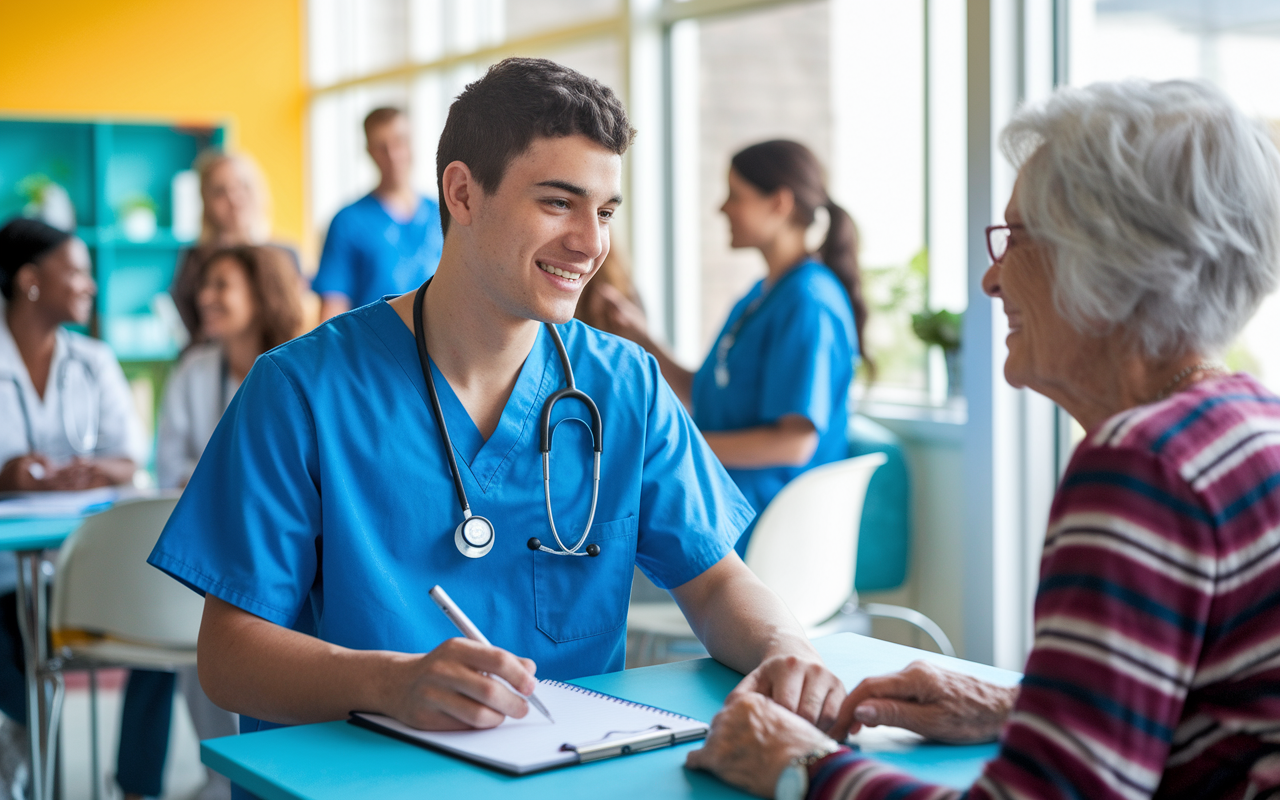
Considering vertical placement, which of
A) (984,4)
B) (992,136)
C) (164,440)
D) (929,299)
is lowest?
(164,440)

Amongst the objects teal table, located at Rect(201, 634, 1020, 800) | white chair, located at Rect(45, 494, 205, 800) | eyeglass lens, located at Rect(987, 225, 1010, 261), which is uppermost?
eyeglass lens, located at Rect(987, 225, 1010, 261)

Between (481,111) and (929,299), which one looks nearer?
(481,111)

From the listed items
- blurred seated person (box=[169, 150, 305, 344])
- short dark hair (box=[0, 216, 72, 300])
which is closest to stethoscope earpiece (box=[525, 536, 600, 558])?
short dark hair (box=[0, 216, 72, 300])

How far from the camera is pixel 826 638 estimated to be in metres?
1.42

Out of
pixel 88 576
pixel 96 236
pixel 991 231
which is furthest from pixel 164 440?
pixel 96 236

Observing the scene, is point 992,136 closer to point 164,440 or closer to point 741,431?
point 741,431

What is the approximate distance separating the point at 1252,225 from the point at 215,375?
98.8 inches

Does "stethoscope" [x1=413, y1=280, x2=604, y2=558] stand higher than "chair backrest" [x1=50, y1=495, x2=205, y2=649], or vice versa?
"stethoscope" [x1=413, y1=280, x2=604, y2=558]

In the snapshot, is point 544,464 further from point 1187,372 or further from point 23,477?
point 23,477

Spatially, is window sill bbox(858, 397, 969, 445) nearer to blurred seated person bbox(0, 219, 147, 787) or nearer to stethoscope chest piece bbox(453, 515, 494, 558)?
stethoscope chest piece bbox(453, 515, 494, 558)

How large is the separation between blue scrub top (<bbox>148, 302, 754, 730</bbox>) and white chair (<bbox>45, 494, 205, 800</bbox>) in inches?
39.0

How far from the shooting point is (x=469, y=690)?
1.02m

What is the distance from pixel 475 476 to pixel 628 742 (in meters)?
0.42

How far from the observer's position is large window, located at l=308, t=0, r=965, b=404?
3.33 meters
